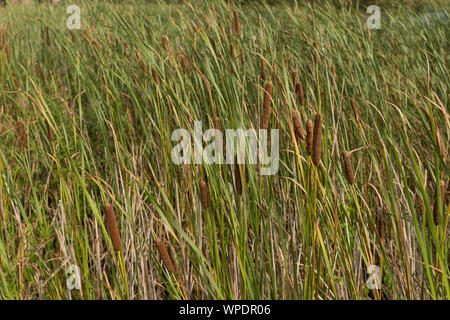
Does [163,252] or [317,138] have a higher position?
[317,138]

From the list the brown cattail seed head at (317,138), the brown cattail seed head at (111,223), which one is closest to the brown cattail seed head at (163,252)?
the brown cattail seed head at (111,223)

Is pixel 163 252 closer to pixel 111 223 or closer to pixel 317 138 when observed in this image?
pixel 111 223

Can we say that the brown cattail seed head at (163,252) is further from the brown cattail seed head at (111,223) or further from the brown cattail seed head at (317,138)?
the brown cattail seed head at (317,138)

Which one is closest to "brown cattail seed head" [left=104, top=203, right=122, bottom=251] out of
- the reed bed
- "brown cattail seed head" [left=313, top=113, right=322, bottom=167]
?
the reed bed

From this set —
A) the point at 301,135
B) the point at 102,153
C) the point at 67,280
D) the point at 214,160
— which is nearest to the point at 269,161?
the point at 214,160

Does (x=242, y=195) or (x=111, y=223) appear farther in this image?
(x=242, y=195)

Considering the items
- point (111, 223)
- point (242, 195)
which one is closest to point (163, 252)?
Result: point (111, 223)

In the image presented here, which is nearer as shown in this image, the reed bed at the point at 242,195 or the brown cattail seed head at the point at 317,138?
the brown cattail seed head at the point at 317,138

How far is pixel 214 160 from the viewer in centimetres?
147

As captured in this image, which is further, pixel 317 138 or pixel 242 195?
pixel 242 195

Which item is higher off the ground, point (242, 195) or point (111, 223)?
point (242, 195)

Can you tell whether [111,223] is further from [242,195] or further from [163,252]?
[242,195]

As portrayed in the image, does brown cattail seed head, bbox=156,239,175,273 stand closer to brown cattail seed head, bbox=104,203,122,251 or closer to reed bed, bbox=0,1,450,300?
reed bed, bbox=0,1,450,300
